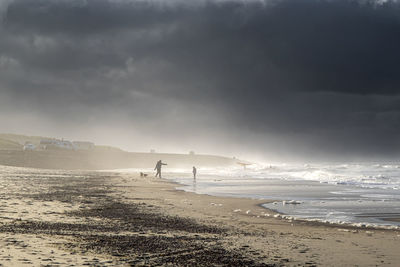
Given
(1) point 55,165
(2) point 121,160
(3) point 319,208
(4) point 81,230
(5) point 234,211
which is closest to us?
(4) point 81,230

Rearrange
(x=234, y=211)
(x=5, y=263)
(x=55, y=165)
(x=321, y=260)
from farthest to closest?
(x=55, y=165), (x=234, y=211), (x=321, y=260), (x=5, y=263)

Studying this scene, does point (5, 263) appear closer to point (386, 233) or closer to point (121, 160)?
point (386, 233)

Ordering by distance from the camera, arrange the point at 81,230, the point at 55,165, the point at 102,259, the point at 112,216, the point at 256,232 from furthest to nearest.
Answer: the point at 55,165
the point at 112,216
the point at 256,232
the point at 81,230
the point at 102,259

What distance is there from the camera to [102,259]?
7.48 meters

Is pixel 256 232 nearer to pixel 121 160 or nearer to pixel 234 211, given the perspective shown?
pixel 234 211

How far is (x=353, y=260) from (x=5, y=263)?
656cm

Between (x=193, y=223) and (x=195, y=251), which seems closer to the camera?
(x=195, y=251)

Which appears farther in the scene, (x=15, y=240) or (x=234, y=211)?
(x=234, y=211)

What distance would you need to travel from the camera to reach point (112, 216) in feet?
44.3

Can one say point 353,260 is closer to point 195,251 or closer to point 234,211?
point 195,251

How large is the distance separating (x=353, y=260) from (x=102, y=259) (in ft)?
16.4

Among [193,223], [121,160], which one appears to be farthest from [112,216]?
[121,160]

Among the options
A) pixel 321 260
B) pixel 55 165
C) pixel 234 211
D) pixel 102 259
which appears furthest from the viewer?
pixel 55 165

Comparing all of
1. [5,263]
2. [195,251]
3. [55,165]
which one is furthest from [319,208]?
[55,165]
